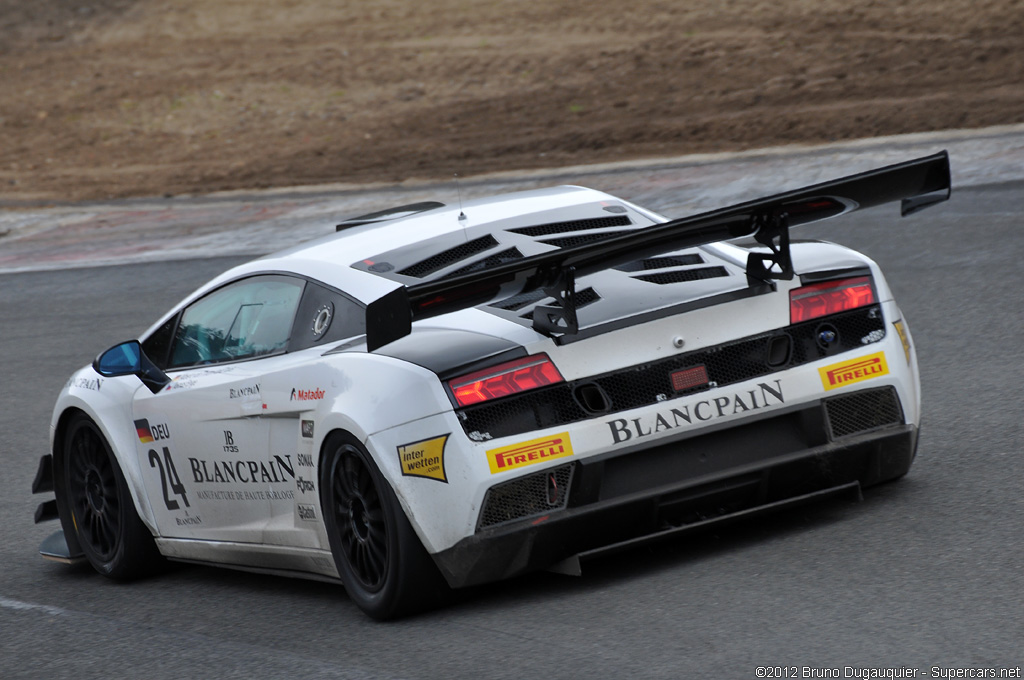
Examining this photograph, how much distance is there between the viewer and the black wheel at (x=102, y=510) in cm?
631

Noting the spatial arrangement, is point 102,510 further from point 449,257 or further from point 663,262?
point 663,262

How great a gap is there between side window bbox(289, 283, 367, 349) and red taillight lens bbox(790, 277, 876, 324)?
4.87ft

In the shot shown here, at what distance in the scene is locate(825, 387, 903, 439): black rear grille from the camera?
5074mm

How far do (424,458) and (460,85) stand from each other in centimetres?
2379

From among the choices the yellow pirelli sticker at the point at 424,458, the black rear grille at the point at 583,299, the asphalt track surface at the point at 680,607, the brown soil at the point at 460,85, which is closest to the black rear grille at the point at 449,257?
the black rear grille at the point at 583,299

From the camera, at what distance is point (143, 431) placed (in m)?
6.10

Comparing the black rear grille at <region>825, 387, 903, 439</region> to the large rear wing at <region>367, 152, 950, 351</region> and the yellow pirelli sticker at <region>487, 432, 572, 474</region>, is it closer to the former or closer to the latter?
the large rear wing at <region>367, 152, 950, 351</region>

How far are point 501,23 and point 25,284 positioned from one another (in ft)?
59.2

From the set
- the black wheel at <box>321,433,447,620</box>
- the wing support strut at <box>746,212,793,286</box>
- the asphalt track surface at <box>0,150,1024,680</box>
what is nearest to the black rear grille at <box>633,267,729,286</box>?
the wing support strut at <box>746,212,793,286</box>

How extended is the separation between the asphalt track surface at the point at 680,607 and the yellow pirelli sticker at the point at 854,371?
20.2 inches

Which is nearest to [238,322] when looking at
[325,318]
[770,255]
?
[325,318]

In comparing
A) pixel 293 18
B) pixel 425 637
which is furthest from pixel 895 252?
pixel 293 18

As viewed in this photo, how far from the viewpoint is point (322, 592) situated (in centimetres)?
566

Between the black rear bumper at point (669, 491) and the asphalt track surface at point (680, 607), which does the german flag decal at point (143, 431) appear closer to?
the asphalt track surface at point (680, 607)
